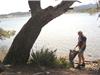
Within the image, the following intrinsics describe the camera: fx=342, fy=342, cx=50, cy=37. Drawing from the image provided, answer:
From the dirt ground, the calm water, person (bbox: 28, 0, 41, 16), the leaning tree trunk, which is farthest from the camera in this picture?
the calm water

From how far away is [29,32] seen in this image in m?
13.7

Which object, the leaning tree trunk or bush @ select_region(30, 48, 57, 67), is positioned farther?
bush @ select_region(30, 48, 57, 67)

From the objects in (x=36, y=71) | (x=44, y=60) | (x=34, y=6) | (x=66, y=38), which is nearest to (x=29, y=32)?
(x=34, y=6)

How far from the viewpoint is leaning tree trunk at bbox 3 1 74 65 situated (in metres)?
13.5

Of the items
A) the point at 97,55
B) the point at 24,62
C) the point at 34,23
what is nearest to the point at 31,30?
the point at 34,23

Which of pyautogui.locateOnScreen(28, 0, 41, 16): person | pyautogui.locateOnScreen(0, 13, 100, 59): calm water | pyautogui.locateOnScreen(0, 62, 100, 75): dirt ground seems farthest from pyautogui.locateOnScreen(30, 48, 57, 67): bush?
pyautogui.locateOnScreen(0, 13, 100, 59): calm water

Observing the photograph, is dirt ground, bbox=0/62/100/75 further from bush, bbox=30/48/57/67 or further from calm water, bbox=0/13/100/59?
calm water, bbox=0/13/100/59

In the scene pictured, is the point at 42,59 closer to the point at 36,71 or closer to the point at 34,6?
the point at 36,71

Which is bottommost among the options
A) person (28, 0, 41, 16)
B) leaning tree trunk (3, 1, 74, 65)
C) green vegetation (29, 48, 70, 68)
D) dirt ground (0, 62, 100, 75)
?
dirt ground (0, 62, 100, 75)

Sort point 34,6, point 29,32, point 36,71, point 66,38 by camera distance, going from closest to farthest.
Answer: point 36,71 → point 29,32 → point 34,6 → point 66,38

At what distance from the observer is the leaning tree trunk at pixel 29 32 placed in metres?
13.5

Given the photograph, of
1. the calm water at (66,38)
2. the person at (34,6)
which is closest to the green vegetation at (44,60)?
the person at (34,6)

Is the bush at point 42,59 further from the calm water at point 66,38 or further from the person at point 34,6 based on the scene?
the calm water at point 66,38

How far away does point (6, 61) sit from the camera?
13.8 metres
